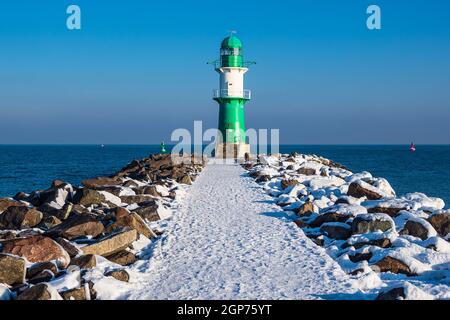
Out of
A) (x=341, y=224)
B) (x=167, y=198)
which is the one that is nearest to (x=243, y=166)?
(x=167, y=198)

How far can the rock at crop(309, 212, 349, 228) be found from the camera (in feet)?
35.1

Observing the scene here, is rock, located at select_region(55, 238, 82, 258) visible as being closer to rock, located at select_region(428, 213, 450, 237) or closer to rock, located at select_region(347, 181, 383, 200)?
rock, located at select_region(428, 213, 450, 237)

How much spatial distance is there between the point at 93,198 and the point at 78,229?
3585 millimetres

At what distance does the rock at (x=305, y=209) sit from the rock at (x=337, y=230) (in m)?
1.66

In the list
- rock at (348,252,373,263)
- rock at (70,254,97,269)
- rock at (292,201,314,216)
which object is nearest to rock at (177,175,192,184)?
rock at (292,201,314,216)

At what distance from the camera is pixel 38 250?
7.69 metres

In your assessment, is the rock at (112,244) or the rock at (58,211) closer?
the rock at (112,244)

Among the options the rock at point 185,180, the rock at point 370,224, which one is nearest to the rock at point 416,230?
the rock at point 370,224

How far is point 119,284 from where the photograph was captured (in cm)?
682

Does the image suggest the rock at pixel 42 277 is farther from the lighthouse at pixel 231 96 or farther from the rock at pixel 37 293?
the lighthouse at pixel 231 96

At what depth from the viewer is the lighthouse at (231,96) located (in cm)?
3378

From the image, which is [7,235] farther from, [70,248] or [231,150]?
[231,150]

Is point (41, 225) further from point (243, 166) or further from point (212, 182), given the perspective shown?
point (243, 166)

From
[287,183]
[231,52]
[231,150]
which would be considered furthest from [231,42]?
[287,183]
